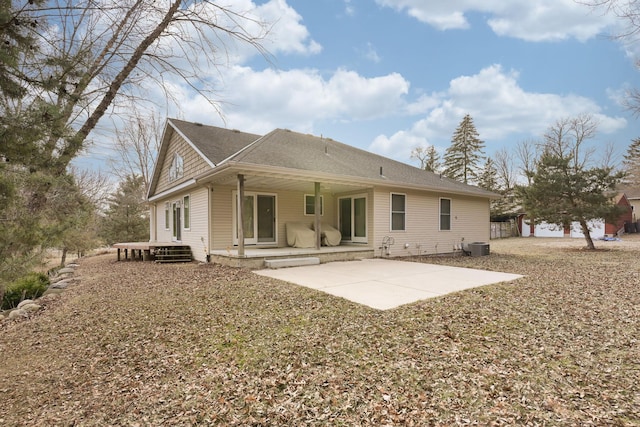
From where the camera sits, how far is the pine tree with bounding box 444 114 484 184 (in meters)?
31.9

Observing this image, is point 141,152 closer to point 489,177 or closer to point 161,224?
point 161,224

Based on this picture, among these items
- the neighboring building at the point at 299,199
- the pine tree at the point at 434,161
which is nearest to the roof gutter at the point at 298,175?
the neighboring building at the point at 299,199

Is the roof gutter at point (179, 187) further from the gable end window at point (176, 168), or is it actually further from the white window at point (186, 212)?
the gable end window at point (176, 168)

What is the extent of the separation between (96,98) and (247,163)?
332 cm

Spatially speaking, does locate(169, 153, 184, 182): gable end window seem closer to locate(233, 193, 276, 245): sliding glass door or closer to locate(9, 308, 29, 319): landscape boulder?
locate(233, 193, 276, 245): sliding glass door

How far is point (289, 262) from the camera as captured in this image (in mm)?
8875

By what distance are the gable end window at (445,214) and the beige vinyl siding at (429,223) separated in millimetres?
178

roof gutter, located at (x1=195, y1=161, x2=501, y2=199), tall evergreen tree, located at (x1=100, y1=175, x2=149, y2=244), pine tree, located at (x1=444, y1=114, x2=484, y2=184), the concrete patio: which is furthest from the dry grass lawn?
pine tree, located at (x1=444, y1=114, x2=484, y2=184)

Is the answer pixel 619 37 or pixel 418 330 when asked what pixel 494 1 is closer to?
pixel 619 37

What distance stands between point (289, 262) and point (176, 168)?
7457mm

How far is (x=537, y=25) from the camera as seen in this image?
7398 millimetres

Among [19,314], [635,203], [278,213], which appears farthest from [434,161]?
[19,314]

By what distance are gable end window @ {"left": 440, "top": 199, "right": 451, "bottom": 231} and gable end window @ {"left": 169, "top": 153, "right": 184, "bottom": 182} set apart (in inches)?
406

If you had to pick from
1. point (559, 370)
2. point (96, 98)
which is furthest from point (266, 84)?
point (559, 370)
